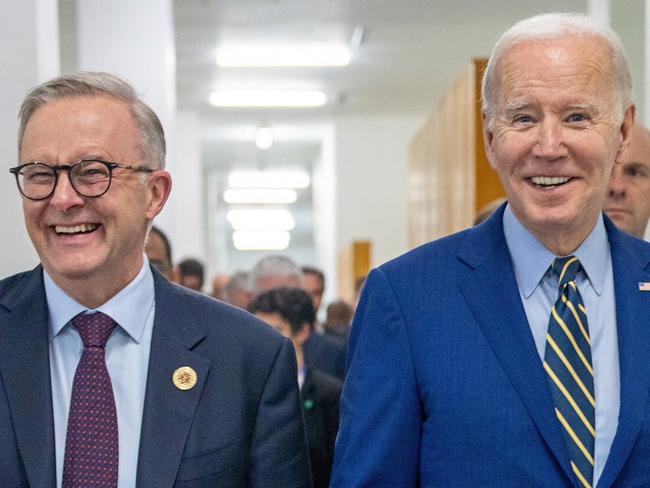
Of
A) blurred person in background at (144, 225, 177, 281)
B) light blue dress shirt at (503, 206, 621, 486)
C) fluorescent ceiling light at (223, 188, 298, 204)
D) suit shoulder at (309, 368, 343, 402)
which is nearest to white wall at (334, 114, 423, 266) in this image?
fluorescent ceiling light at (223, 188, 298, 204)

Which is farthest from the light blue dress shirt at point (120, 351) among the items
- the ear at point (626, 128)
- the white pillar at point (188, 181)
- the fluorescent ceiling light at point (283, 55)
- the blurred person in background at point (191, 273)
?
the white pillar at point (188, 181)

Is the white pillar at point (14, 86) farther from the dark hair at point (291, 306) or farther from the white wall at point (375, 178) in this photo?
the white wall at point (375, 178)

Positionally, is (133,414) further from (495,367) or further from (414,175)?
(414,175)

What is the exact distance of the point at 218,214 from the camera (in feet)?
96.1

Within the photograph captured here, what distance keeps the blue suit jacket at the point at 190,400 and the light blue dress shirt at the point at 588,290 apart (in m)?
0.54

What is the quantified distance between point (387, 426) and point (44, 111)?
3.11 ft

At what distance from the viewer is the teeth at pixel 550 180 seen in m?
2.46

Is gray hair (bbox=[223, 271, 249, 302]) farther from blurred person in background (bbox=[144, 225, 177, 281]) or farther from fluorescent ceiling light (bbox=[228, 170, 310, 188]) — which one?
fluorescent ceiling light (bbox=[228, 170, 310, 188])

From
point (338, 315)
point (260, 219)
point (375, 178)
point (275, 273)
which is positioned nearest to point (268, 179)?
point (260, 219)

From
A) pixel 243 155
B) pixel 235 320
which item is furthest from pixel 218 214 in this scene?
pixel 235 320

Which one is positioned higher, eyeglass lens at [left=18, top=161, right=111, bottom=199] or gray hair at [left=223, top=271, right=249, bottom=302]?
eyeglass lens at [left=18, top=161, right=111, bottom=199]

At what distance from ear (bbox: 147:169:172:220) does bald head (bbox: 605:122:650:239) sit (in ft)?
5.07

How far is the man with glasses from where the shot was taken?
8.01ft

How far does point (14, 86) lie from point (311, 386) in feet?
5.56
